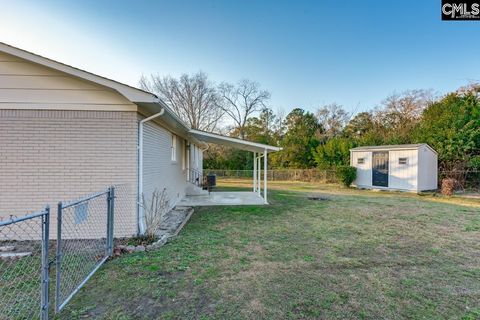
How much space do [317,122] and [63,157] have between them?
27.4 metres

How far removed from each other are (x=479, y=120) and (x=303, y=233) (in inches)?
633

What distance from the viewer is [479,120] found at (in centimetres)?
1437

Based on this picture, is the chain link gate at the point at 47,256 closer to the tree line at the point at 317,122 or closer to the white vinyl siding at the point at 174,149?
the white vinyl siding at the point at 174,149

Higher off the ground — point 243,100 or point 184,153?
point 243,100

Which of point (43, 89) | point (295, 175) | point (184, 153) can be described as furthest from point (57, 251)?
point (295, 175)

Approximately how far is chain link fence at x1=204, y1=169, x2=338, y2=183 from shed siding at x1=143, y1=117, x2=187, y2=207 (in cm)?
1553

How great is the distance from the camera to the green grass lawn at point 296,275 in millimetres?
2559

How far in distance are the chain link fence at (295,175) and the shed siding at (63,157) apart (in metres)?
18.2

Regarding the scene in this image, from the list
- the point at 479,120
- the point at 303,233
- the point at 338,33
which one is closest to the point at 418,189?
the point at 479,120

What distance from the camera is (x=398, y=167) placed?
13922 millimetres

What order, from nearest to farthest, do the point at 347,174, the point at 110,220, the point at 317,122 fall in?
the point at 110,220
the point at 347,174
the point at 317,122

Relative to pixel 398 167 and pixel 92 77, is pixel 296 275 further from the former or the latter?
pixel 398 167

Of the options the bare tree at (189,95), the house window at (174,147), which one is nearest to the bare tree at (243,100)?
the bare tree at (189,95)

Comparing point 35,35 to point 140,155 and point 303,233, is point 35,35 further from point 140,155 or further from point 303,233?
point 303,233
